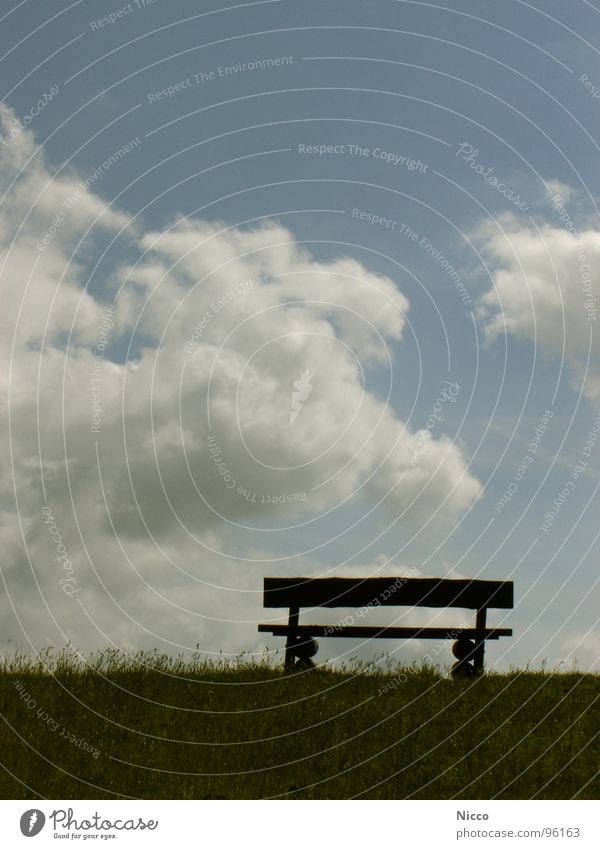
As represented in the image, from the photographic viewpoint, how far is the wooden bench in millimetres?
16156

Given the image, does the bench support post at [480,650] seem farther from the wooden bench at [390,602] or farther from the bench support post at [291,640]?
the bench support post at [291,640]

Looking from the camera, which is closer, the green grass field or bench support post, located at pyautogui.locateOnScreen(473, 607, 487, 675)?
the green grass field

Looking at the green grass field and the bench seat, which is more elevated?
the bench seat

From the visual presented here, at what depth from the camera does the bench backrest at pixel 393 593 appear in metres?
16.4

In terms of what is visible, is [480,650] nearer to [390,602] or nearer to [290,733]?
[390,602]

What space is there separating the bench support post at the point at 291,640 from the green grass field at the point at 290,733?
80 cm

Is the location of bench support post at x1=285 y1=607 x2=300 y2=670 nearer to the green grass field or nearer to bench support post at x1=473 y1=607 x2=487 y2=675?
the green grass field

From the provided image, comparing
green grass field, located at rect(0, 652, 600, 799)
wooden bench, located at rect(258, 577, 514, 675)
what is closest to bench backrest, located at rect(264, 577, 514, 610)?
wooden bench, located at rect(258, 577, 514, 675)

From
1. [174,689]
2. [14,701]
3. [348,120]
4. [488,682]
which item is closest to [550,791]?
[488,682]

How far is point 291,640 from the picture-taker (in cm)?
1664

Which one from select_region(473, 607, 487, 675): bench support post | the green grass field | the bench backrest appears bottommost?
the green grass field

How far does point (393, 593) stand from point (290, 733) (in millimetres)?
4154

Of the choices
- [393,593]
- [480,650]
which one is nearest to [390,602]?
[393,593]
